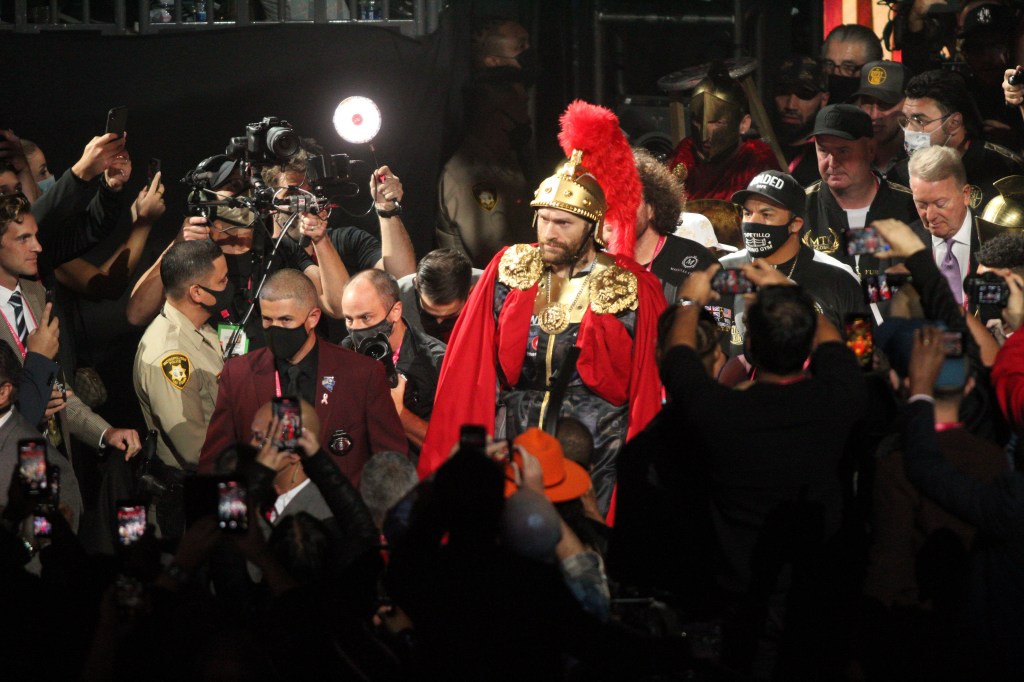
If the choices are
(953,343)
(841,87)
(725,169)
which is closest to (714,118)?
(725,169)

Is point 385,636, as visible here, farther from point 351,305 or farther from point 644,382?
point 351,305

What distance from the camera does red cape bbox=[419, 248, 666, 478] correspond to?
4434 millimetres

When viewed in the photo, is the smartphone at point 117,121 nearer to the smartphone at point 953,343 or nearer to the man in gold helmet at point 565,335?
the man in gold helmet at point 565,335

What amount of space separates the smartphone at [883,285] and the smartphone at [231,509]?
5.92 ft

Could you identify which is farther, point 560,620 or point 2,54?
point 2,54

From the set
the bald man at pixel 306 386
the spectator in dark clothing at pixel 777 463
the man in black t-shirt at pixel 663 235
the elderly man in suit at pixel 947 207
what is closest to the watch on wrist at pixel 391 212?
the man in black t-shirt at pixel 663 235

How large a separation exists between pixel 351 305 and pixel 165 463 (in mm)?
951

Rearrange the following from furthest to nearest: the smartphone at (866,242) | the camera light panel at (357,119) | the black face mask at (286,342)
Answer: the camera light panel at (357,119) → the black face mask at (286,342) → the smartphone at (866,242)

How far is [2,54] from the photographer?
644 cm

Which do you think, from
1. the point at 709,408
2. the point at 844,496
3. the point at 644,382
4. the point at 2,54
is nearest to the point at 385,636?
the point at 709,408

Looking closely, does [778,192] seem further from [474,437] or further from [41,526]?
[41,526]

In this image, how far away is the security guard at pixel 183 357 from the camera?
5023 millimetres

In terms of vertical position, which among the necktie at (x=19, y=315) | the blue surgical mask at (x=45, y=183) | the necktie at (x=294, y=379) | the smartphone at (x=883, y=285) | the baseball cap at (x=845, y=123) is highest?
the baseball cap at (x=845, y=123)

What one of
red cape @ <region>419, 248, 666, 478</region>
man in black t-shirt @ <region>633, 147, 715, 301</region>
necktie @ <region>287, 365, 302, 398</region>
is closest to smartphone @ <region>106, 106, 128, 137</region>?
necktie @ <region>287, 365, 302, 398</region>
